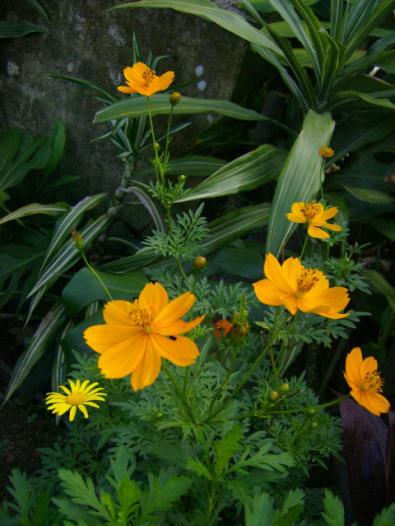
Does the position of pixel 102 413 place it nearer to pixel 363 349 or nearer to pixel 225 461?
pixel 225 461

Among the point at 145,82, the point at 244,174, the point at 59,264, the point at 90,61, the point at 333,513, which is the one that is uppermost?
the point at 145,82

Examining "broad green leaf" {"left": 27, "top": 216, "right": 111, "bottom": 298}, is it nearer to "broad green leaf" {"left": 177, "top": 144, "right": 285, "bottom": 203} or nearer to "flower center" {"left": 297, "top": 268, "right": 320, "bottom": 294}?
"broad green leaf" {"left": 177, "top": 144, "right": 285, "bottom": 203}

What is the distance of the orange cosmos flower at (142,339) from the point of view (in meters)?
0.70

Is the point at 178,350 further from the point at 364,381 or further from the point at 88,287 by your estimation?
the point at 88,287

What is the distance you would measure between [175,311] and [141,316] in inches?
1.5

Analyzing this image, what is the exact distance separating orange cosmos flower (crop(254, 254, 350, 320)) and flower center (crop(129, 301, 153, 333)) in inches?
4.9

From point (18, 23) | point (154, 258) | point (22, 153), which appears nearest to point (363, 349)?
point (154, 258)

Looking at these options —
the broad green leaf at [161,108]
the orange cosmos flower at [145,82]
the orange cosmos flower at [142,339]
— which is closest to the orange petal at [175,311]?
the orange cosmos flower at [142,339]

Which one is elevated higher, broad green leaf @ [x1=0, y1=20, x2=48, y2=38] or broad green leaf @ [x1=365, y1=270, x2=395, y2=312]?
broad green leaf @ [x1=0, y1=20, x2=48, y2=38]

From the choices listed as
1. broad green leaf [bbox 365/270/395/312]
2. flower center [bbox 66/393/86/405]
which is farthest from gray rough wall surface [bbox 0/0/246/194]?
flower center [bbox 66/393/86/405]

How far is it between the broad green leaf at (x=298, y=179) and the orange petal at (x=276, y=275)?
0.50 meters

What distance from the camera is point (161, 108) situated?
1.48 m

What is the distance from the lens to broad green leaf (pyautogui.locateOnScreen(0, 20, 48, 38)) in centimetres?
181

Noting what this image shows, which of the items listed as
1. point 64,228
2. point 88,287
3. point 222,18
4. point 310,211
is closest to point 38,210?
point 64,228
